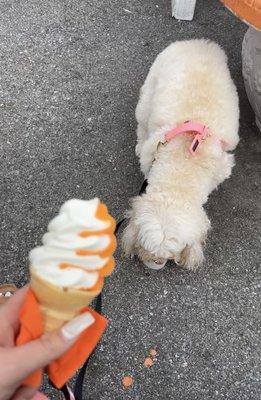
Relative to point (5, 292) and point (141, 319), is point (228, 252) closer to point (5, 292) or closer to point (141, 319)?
point (141, 319)

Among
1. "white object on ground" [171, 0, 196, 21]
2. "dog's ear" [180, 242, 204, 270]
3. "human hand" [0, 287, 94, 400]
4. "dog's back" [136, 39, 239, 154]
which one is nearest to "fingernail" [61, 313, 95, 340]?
"human hand" [0, 287, 94, 400]

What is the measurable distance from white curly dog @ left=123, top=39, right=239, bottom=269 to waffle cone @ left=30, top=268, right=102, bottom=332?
1.13 metres

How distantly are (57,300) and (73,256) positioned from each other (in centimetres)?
12

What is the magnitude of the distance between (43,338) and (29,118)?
2.28m

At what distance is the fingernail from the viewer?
112cm

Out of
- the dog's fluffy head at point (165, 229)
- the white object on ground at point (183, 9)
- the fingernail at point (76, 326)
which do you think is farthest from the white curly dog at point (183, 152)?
the fingernail at point (76, 326)

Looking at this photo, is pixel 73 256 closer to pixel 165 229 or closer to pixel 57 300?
pixel 57 300

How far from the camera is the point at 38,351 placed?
3.67ft

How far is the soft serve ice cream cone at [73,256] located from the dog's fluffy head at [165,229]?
112 cm

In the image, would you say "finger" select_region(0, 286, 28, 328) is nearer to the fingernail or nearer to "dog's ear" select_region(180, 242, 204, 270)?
the fingernail

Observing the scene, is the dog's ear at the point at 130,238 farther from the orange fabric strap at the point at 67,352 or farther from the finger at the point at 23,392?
the finger at the point at 23,392

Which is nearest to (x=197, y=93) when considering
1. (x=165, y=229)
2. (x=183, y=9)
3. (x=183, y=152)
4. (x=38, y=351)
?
(x=183, y=152)

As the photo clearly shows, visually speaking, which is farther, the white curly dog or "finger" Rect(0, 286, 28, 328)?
the white curly dog

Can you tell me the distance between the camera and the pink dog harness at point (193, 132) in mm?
2391
